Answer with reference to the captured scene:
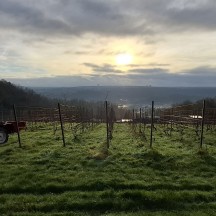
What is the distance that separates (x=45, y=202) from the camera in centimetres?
976

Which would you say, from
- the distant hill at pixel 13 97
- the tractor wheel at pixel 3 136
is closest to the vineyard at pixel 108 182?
the tractor wheel at pixel 3 136

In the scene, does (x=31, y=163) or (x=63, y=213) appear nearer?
(x=63, y=213)

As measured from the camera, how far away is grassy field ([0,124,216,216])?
945 centimetres

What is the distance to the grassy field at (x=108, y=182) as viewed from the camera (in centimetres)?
945

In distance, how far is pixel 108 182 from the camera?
11.3 meters

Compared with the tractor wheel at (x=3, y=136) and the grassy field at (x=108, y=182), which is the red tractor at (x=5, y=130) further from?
the grassy field at (x=108, y=182)

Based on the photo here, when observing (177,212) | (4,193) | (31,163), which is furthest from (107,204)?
(31,163)

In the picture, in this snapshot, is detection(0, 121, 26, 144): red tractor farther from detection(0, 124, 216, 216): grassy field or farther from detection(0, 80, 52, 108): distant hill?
detection(0, 80, 52, 108): distant hill

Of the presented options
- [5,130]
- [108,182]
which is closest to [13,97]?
[5,130]

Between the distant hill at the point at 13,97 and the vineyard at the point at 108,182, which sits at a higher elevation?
the vineyard at the point at 108,182

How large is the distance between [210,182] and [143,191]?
243 centimetres

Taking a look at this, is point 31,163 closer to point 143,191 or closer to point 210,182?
point 143,191

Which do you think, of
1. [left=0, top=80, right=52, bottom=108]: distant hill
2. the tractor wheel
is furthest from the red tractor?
[left=0, top=80, right=52, bottom=108]: distant hill

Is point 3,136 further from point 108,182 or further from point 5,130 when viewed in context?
point 108,182
